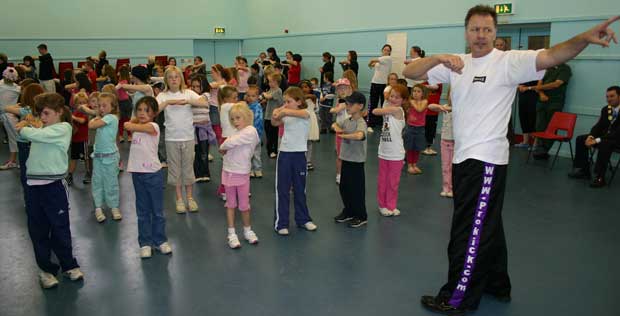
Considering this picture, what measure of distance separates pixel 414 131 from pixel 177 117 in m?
3.61

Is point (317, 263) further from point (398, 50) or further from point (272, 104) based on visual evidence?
point (398, 50)

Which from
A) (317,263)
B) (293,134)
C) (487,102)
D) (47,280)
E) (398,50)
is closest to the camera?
(487,102)

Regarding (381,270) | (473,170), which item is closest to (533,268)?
(381,270)

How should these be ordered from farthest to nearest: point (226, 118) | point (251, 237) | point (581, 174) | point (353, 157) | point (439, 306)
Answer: point (581, 174), point (226, 118), point (353, 157), point (251, 237), point (439, 306)

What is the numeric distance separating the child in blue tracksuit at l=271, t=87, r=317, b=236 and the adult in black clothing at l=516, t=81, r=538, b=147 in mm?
5580

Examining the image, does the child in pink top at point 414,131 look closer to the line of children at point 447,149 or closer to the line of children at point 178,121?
the line of children at point 447,149

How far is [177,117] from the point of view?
528cm

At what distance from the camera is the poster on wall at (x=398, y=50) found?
1165 cm

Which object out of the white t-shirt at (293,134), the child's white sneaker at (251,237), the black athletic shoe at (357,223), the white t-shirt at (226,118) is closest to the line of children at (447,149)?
the black athletic shoe at (357,223)

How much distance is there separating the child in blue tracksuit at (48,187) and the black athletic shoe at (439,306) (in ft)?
8.93

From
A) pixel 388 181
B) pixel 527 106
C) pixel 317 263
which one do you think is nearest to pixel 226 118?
pixel 388 181

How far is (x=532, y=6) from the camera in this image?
893 cm

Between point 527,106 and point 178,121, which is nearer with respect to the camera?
point 178,121

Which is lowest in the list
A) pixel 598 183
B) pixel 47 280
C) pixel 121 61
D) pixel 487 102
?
pixel 47 280
